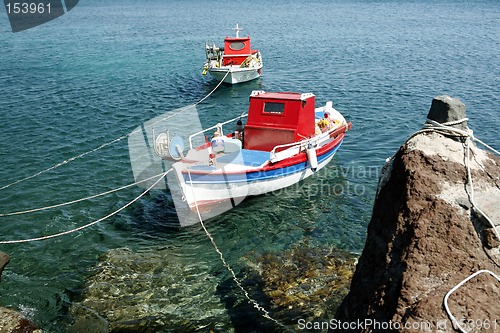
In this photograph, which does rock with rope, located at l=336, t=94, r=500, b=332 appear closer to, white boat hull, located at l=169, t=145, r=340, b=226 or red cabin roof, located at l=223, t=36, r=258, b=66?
white boat hull, located at l=169, t=145, r=340, b=226

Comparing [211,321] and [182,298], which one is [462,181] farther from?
[182,298]

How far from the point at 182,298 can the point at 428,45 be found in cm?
4965

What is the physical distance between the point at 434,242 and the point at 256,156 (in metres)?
12.6

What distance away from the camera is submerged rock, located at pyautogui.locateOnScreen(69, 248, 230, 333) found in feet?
33.9

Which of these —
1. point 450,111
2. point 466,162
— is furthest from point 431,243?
point 450,111

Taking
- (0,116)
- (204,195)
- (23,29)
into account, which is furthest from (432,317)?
(23,29)

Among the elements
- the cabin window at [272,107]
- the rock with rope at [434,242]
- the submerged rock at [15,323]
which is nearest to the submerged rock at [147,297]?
the submerged rock at [15,323]

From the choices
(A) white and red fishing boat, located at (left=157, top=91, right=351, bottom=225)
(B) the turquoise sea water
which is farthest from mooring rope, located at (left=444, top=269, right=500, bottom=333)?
(A) white and red fishing boat, located at (left=157, top=91, right=351, bottom=225)

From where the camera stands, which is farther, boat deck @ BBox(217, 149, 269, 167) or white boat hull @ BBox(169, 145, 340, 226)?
boat deck @ BBox(217, 149, 269, 167)

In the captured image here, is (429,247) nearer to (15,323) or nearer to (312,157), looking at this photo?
(15,323)

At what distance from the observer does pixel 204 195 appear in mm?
15828

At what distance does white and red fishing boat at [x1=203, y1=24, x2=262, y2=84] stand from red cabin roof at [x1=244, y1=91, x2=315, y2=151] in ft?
59.9

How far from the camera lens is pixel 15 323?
381 inches

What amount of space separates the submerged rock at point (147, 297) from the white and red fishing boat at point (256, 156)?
9.74 feet
